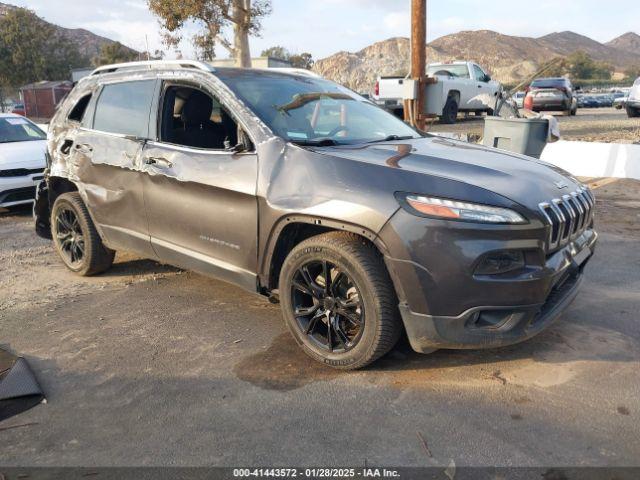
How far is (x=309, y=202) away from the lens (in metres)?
3.27

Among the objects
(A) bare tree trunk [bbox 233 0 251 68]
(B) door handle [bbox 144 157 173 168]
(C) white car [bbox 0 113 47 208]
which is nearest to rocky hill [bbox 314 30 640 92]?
(A) bare tree trunk [bbox 233 0 251 68]

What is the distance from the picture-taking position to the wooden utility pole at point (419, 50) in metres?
8.26

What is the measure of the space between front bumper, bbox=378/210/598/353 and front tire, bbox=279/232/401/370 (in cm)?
11

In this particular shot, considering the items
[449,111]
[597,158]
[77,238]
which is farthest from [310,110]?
[449,111]

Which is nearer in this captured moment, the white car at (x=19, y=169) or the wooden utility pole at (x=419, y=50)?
the white car at (x=19, y=169)

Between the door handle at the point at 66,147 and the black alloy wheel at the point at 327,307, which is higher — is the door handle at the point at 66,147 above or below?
above

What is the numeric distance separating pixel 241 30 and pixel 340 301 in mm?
20292

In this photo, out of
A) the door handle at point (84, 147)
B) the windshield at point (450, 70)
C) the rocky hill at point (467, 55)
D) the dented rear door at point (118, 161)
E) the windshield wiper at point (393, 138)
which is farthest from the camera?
the rocky hill at point (467, 55)

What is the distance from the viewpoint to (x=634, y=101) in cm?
1906

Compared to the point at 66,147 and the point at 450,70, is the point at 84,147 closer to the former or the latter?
the point at 66,147

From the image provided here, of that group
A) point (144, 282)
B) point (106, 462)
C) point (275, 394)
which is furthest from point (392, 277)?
point (144, 282)

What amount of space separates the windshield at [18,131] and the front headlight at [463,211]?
8.17m

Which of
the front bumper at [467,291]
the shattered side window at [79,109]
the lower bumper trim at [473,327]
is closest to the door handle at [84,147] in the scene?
the shattered side window at [79,109]

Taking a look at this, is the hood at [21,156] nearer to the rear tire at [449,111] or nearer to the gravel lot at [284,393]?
the gravel lot at [284,393]
